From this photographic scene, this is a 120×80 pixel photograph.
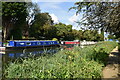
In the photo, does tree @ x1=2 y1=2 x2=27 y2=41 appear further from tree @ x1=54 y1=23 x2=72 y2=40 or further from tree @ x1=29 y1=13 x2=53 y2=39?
tree @ x1=54 y1=23 x2=72 y2=40

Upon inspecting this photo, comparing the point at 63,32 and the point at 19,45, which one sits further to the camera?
the point at 63,32

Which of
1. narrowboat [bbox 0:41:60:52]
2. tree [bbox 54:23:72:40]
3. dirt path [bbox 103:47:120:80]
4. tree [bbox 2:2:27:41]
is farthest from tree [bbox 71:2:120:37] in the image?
tree [bbox 54:23:72:40]

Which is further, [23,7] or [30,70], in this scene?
[23,7]

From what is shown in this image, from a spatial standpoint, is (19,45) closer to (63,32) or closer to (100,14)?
(100,14)

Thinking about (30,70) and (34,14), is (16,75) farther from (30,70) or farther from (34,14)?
(34,14)

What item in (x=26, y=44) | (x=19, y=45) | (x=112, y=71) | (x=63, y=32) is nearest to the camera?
(x=112, y=71)

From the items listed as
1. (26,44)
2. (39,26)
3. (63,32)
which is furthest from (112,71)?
(63,32)

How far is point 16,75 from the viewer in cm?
255

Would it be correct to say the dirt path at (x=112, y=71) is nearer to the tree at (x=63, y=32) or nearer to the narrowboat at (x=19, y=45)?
the narrowboat at (x=19, y=45)

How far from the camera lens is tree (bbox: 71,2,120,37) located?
3805 mm

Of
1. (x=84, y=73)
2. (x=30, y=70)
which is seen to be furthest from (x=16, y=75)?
(x=84, y=73)

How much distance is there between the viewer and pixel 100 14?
4422 mm

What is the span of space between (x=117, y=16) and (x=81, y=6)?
4.21 feet

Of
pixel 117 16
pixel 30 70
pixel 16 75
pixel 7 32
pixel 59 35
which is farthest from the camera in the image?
pixel 59 35
